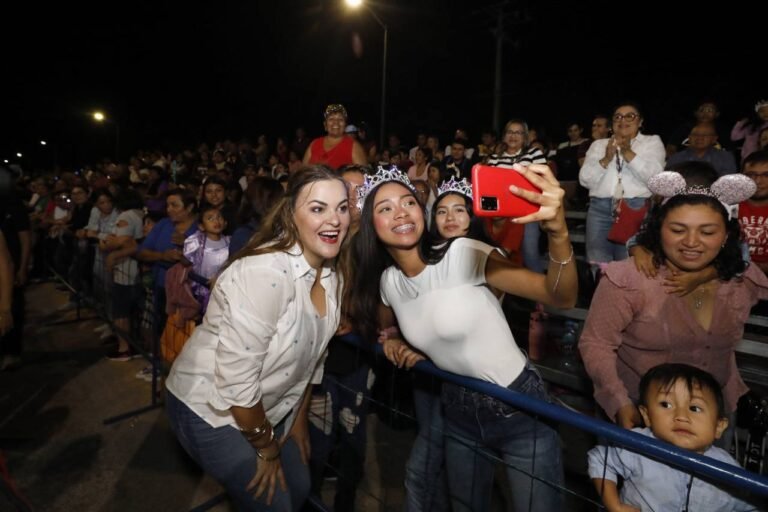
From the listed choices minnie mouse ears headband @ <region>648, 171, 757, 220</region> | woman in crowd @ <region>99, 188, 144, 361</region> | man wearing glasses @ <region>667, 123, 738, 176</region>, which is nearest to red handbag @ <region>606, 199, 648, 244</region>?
man wearing glasses @ <region>667, 123, 738, 176</region>

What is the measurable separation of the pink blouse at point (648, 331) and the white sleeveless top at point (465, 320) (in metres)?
0.47

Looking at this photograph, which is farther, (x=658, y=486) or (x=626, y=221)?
(x=626, y=221)

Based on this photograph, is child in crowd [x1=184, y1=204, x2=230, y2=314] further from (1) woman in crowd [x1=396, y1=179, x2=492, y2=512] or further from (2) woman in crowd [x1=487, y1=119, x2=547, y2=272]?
(2) woman in crowd [x1=487, y1=119, x2=547, y2=272]

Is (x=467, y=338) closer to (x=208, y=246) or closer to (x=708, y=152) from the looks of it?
(x=208, y=246)

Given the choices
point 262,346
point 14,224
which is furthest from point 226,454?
point 14,224

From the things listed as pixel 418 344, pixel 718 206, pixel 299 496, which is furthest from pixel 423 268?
pixel 718 206

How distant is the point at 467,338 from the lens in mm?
1997

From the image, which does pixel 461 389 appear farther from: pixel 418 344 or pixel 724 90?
pixel 724 90

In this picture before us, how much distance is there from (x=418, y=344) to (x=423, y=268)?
0.35 m

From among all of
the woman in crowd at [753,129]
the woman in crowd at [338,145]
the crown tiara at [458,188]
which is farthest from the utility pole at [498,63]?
the crown tiara at [458,188]

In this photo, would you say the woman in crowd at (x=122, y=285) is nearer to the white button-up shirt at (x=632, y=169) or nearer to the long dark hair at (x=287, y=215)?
the long dark hair at (x=287, y=215)

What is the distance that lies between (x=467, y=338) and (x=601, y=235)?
3.58 meters

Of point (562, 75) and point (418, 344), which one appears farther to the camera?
point (562, 75)

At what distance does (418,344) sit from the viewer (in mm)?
2182
